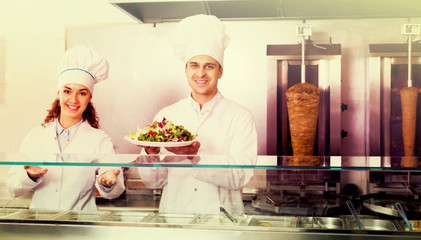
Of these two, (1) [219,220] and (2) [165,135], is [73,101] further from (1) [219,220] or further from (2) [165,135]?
(1) [219,220]

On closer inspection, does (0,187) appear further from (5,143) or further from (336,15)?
(336,15)

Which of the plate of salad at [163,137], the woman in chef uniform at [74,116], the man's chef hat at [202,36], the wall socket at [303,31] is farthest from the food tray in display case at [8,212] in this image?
the wall socket at [303,31]

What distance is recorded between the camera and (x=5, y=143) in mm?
3674

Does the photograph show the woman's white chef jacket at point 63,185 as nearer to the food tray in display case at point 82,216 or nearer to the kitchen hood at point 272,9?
the food tray in display case at point 82,216

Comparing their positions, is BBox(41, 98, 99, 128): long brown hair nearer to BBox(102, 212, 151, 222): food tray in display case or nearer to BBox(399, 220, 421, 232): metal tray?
BBox(102, 212, 151, 222): food tray in display case

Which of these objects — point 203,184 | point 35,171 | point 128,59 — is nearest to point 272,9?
point 128,59

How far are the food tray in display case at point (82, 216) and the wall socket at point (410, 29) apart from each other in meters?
2.45

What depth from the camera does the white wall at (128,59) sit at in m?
3.34

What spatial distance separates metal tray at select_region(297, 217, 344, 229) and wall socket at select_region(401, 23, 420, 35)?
6.43 feet

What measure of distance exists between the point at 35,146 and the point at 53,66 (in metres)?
0.66

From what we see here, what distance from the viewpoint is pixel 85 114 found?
3566mm

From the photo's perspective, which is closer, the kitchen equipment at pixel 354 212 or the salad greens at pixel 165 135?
the kitchen equipment at pixel 354 212

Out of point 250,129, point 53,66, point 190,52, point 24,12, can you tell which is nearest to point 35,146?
point 53,66

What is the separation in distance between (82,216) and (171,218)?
379 millimetres
